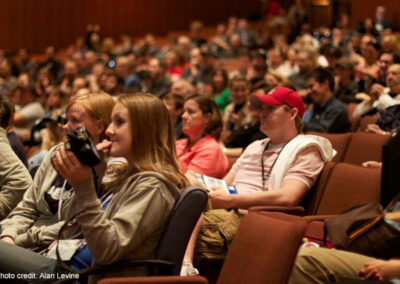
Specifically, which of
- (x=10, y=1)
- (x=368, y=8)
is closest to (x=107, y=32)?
(x=10, y=1)

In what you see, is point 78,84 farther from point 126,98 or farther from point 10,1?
point 10,1

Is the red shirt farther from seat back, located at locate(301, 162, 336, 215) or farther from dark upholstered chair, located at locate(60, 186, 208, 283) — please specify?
dark upholstered chair, located at locate(60, 186, 208, 283)

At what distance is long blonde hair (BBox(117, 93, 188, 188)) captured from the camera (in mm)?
2299

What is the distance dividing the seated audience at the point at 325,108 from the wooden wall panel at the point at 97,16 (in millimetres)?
11199

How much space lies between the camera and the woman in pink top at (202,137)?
158 inches

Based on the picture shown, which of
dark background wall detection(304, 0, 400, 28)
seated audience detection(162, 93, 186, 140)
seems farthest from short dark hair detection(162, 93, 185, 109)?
dark background wall detection(304, 0, 400, 28)

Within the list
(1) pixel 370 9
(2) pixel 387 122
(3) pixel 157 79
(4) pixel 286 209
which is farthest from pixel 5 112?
(1) pixel 370 9

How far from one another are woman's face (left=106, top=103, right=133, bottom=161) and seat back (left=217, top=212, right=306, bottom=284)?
1.82 ft

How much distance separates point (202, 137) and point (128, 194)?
6.56 ft

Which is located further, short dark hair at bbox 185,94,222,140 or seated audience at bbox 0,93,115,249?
short dark hair at bbox 185,94,222,140

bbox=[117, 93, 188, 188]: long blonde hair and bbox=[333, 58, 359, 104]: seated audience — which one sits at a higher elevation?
bbox=[117, 93, 188, 188]: long blonde hair

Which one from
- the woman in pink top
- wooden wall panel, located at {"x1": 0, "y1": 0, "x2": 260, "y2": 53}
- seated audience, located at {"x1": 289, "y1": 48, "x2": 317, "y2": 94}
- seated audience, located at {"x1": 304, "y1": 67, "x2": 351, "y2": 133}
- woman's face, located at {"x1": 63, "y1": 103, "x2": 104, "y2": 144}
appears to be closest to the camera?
woman's face, located at {"x1": 63, "y1": 103, "x2": 104, "y2": 144}

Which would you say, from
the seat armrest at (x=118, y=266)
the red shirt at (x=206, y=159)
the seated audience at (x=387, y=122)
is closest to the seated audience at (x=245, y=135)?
the red shirt at (x=206, y=159)

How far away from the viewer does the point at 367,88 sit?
5.86 m
